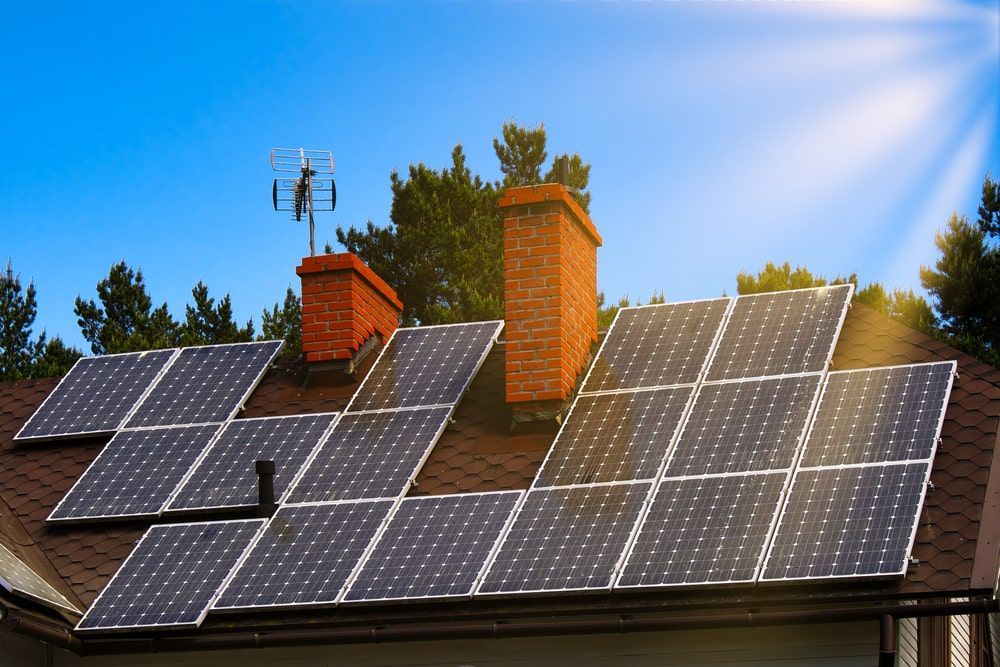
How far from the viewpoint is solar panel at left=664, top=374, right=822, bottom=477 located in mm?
13797

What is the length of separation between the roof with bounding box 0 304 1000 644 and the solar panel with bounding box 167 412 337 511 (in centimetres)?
44

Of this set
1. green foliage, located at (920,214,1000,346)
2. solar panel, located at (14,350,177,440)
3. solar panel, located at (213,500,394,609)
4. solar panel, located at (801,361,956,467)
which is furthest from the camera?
green foliage, located at (920,214,1000,346)

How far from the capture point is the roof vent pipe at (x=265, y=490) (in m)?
14.9

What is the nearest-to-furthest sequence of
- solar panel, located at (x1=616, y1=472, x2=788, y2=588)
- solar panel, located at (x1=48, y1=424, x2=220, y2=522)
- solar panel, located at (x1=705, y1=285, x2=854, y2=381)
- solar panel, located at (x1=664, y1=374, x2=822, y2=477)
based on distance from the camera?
solar panel, located at (x1=616, y1=472, x2=788, y2=588), solar panel, located at (x1=664, y1=374, x2=822, y2=477), solar panel, located at (x1=705, y1=285, x2=854, y2=381), solar panel, located at (x1=48, y1=424, x2=220, y2=522)

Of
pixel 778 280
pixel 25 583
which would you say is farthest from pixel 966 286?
pixel 25 583

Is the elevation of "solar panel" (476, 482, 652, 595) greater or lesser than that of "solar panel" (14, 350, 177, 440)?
lesser

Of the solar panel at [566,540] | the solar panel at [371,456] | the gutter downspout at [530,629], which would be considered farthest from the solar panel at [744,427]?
the solar panel at [371,456]

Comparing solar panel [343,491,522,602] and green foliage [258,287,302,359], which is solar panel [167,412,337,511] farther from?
green foliage [258,287,302,359]

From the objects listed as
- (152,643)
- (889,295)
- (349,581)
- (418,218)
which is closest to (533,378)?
(349,581)

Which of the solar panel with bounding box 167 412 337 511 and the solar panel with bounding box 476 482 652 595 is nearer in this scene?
the solar panel with bounding box 476 482 652 595

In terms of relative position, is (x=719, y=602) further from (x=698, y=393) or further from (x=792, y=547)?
(x=698, y=393)

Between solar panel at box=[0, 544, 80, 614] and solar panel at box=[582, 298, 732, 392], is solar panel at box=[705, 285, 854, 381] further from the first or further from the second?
solar panel at box=[0, 544, 80, 614]

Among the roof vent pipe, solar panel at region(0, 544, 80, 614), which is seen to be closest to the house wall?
solar panel at region(0, 544, 80, 614)

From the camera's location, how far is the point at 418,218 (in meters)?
40.2
